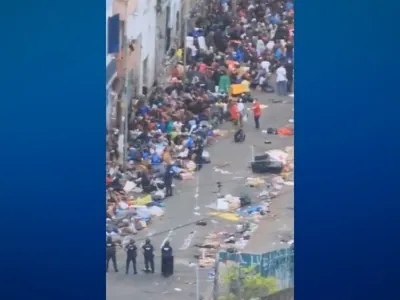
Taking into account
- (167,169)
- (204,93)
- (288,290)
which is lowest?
(288,290)

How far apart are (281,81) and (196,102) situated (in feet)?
1.58

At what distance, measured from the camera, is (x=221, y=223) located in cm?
671

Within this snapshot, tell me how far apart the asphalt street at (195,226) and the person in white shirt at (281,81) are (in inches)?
3.1

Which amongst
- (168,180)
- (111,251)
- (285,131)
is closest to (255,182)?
(285,131)

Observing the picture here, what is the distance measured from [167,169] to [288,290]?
3.06 feet

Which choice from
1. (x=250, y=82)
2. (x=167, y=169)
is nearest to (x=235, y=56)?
(x=250, y=82)

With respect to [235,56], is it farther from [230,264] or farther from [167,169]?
[230,264]

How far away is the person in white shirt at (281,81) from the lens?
21.8 feet

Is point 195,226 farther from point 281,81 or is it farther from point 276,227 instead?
point 281,81

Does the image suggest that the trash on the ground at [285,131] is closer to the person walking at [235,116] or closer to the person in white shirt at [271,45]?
the person walking at [235,116]

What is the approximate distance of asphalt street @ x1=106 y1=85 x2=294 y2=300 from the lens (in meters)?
6.69

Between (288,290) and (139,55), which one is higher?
(139,55)

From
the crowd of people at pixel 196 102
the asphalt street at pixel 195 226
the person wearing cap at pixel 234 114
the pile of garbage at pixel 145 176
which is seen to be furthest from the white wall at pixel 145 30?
the asphalt street at pixel 195 226

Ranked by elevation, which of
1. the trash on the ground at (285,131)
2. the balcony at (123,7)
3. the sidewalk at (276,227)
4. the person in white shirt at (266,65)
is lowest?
the sidewalk at (276,227)
